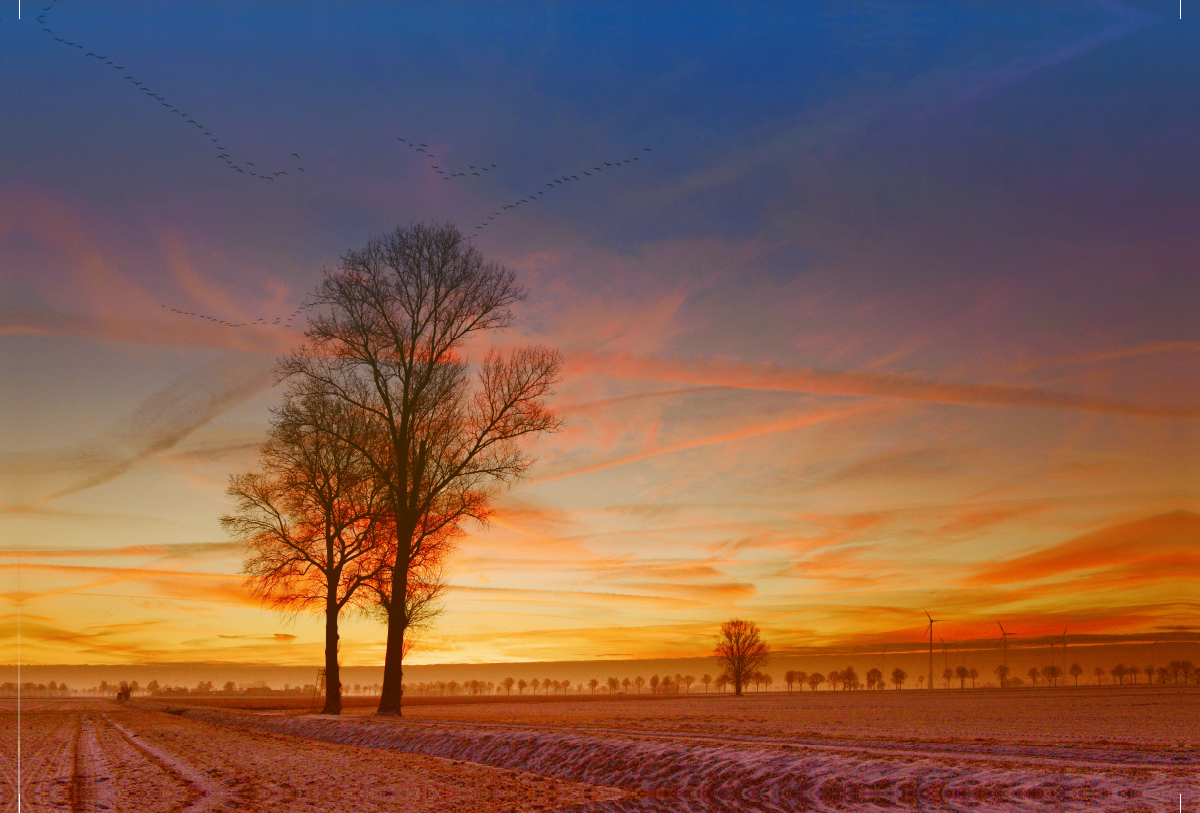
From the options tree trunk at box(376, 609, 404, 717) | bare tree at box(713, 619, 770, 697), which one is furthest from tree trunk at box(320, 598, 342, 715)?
bare tree at box(713, 619, 770, 697)

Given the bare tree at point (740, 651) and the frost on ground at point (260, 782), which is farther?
the bare tree at point (740, 651)

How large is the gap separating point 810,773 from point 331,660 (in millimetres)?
27463

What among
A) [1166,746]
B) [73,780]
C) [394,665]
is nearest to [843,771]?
[1166,746]

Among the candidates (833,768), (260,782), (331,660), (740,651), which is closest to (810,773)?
(833,768)

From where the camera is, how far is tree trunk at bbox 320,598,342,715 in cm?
3869

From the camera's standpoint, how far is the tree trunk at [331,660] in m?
38.7

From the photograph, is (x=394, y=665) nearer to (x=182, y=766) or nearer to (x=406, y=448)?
(x=406, y=448)

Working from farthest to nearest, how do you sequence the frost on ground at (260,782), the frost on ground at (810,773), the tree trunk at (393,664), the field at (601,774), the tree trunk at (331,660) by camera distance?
the tree trunk at (331,660)
the tree trunk at (393,664)
the frost on ground at (810,773)
the field at (601,774)
the frost on ground at (260,782)

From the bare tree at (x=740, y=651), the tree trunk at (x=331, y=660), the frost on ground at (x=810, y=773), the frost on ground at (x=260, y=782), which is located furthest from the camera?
the bare tree at (x=740, y=651)

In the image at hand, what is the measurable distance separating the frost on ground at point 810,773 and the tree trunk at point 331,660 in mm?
15149

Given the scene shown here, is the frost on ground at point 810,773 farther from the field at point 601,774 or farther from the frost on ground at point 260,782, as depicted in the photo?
the frost on ground at point 260,782

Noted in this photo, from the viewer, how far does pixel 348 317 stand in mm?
34594

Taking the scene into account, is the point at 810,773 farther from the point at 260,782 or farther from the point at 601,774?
the point at 260,782

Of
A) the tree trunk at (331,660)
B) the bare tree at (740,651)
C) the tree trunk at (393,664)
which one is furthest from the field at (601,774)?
the bare tree at (740,651)
